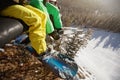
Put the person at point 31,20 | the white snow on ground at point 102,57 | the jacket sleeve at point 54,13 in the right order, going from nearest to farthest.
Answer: the person at point 31,20 < the jacket sleeve at point 54,13 < the white snow on ground at point 102,57

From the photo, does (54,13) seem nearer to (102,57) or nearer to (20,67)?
(20,67)

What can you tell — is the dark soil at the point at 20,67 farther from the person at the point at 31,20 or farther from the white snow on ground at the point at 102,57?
the white snow on ground at the point at 102,57

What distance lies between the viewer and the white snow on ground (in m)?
6.31

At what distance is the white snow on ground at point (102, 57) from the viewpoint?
631cm

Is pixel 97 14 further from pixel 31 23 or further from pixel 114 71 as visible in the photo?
pixel 31 23

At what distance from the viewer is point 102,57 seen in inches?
299

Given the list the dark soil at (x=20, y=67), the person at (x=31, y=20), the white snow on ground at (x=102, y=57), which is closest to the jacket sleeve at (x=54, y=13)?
the dark soil at (x=20, y=67)

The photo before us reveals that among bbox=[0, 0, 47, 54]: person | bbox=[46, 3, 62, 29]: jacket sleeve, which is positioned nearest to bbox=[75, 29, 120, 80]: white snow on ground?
bbox=[46, 3, 62, 29]: jacket sleeve

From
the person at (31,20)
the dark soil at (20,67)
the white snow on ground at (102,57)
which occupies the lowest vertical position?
the white snow on ground at (102,57)

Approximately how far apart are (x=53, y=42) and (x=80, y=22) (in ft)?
19.2

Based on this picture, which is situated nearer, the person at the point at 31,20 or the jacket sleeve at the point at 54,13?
the person at the point at 31,20

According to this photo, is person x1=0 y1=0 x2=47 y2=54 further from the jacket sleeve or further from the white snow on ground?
the white snow on ground

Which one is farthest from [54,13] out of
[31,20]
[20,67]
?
[31,20]

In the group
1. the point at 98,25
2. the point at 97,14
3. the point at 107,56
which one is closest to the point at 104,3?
the point at 97,14
